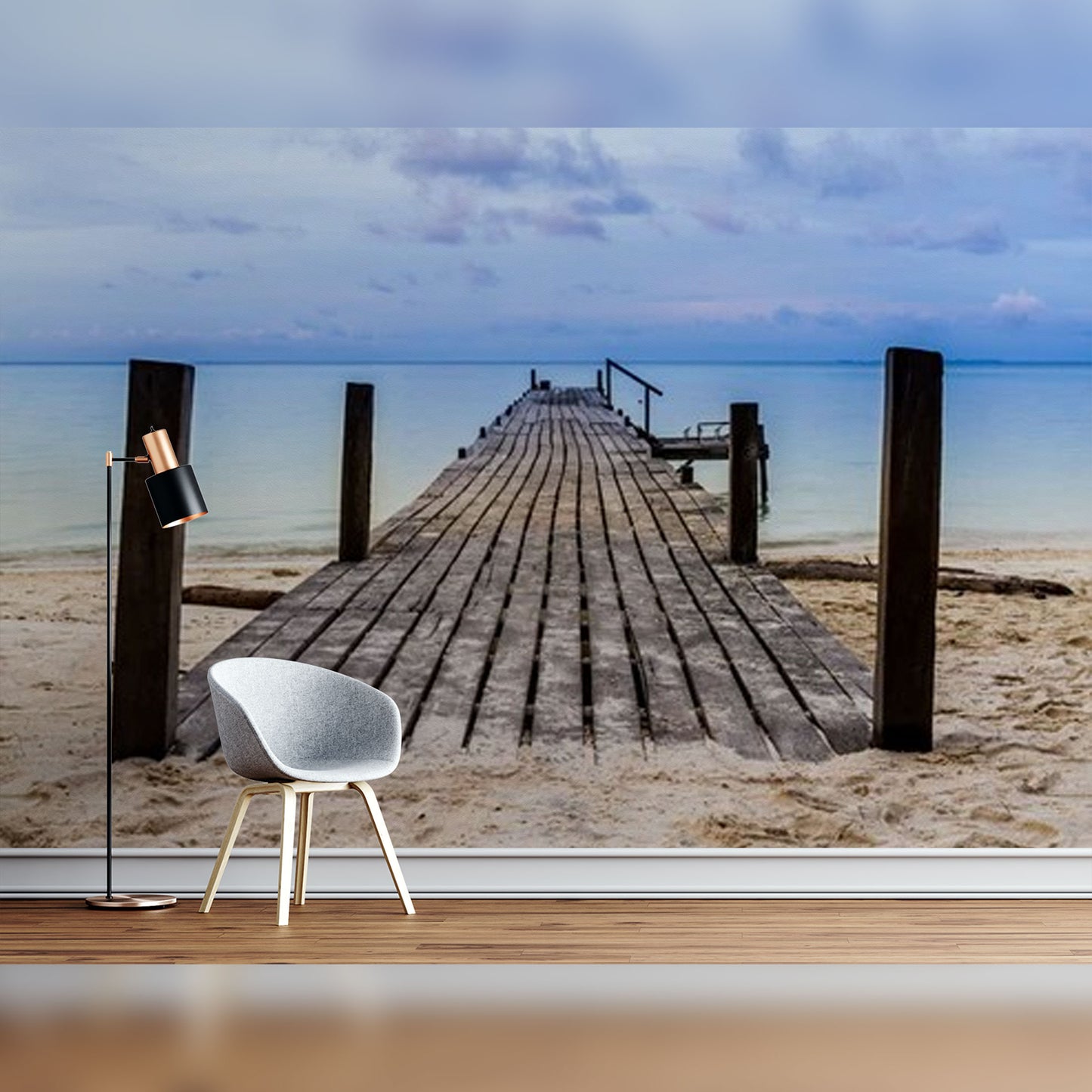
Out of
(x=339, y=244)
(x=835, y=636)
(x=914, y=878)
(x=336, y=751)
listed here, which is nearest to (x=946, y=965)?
(x=914, y=878)

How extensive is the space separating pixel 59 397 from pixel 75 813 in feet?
3.62

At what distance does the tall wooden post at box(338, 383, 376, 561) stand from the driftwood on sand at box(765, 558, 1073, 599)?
3.97 feet

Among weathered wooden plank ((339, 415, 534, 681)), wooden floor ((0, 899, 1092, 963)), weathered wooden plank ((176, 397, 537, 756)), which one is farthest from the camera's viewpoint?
weathered wooden plank ((339, 415, 534, 681))

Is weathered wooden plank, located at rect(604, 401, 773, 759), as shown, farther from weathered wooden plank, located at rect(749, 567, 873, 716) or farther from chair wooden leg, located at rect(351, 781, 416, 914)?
chair wooden leg, located at rect(351, 781, 416, 914)

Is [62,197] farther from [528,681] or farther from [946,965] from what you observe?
[946,965]

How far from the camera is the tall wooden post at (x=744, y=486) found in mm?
4789

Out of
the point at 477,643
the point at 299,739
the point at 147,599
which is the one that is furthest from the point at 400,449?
the point at 299,739

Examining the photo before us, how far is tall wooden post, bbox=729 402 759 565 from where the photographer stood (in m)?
4.79

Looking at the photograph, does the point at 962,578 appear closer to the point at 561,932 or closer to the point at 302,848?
the point at 561,932

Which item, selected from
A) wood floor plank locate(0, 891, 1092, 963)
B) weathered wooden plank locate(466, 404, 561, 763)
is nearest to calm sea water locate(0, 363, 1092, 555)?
weathered wooden plank locate(466, 404, 561, 763)

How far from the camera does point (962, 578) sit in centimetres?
467

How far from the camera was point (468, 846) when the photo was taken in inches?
177

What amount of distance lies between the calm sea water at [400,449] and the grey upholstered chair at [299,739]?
48 cm

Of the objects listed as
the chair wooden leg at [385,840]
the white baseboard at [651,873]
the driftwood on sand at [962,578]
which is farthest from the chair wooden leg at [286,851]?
the driftwood on sand at [962,578]
